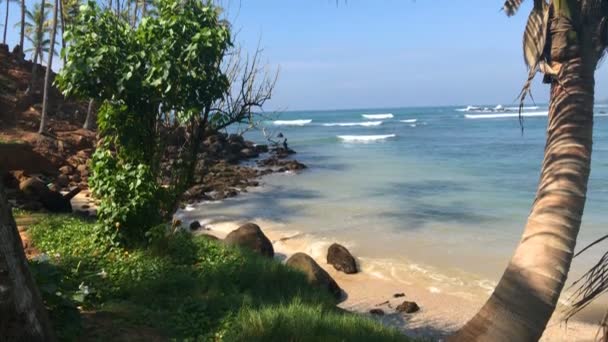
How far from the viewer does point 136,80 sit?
651 centimetres

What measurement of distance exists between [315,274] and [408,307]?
147 cm

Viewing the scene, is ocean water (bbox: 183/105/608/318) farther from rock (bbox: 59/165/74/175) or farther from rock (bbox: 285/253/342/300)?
rock (bbox: 59/165/74/175)

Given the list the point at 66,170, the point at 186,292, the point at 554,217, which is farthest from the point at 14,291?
the point at 66,170

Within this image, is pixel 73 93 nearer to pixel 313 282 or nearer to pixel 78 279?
pixel 78 279

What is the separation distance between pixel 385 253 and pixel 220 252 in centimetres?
462

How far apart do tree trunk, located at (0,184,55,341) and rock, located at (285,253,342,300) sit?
16.0 ft

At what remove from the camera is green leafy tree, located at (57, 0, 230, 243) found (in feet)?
21.0

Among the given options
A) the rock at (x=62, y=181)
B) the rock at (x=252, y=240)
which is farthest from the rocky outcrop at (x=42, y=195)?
the rock at (x=62, y=181)

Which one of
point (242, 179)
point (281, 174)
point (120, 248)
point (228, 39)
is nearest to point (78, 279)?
point (120, 248)

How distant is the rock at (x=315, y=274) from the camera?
26.1 ft

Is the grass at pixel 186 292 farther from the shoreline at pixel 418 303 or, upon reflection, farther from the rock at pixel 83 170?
the rock at pixel 83 170

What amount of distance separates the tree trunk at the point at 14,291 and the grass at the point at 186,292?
27.3 inches

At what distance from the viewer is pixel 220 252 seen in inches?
289

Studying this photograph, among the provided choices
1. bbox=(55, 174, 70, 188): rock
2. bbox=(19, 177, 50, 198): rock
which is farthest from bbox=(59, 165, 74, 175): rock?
bbox=(19, 177, 50, 198): rock
